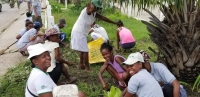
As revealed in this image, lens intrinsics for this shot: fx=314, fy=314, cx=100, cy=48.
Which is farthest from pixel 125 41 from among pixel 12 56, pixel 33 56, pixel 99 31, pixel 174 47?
pixel 33 56

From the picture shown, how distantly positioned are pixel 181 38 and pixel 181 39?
1 centimetres

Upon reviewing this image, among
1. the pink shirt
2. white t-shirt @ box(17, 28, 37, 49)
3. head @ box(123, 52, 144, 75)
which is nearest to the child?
head @ box(123, 52, 144, 75)

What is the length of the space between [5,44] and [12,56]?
5.83ft

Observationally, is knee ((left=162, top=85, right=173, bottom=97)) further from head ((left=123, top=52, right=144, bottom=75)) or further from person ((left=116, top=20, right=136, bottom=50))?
person ((left=116, top=20, right=136, bottom=50))

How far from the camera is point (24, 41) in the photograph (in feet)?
23.1

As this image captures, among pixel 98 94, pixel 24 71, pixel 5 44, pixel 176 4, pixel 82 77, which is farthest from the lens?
pixel 5 44

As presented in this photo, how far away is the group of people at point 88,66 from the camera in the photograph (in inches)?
116

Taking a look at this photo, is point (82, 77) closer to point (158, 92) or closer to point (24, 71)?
point (24, 71)

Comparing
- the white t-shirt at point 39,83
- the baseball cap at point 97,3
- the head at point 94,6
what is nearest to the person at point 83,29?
the head at point 94,6

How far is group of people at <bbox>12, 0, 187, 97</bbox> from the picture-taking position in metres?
2.95

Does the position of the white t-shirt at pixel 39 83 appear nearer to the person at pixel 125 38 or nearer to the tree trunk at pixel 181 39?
the tree trunk at pixel 181 39

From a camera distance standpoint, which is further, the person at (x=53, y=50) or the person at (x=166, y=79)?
the person at (x=53, y=50)

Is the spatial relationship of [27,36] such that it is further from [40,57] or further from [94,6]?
[40,57]

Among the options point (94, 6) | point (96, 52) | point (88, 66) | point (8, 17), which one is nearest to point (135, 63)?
point (94, 6)
